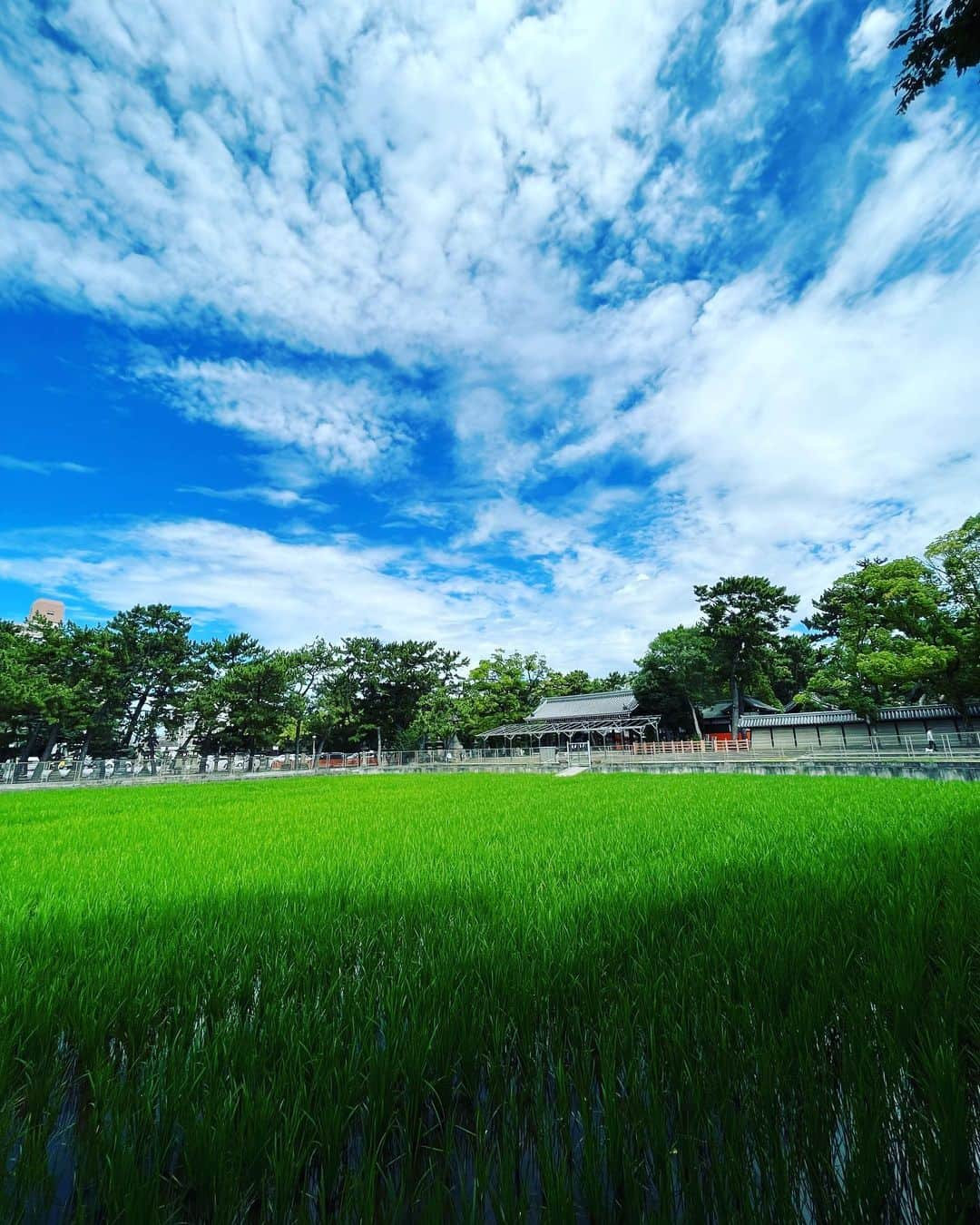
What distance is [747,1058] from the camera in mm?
1872

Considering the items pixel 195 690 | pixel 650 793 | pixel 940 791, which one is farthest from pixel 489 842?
pixel 195 690

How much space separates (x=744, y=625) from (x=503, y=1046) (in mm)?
34597

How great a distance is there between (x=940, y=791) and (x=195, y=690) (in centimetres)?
3751

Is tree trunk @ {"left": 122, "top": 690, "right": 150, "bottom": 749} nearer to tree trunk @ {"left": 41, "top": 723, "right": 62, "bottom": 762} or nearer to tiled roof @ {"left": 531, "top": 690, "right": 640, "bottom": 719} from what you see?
tree trunk @ {"left": 41, "top": 723, "right": 62, "bottom": 762}

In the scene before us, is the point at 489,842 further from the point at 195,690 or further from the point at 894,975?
the point at 195,690

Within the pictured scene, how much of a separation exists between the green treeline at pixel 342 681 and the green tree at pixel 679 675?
0.27 ft

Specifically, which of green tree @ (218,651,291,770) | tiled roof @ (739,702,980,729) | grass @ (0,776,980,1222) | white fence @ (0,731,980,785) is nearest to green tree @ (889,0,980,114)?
grass @ (0,776,980,1222)

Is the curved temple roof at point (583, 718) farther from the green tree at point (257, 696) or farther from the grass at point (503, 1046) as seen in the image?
the grass at point (503, 1046)

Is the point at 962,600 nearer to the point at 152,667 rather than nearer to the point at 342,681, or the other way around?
the point at 342,681

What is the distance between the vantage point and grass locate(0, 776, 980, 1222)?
1395 mm

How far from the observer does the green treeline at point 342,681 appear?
27391 mm

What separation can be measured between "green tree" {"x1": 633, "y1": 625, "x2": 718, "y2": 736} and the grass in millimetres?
29195

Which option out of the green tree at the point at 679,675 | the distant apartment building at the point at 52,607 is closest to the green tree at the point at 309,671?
the green tree at the point at 679,675

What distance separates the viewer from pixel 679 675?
32906 millimetres
